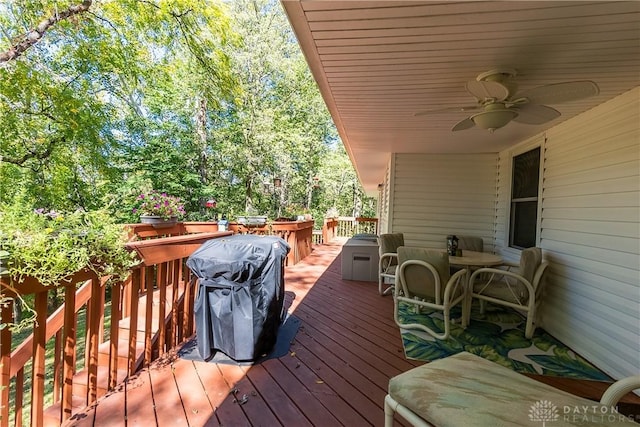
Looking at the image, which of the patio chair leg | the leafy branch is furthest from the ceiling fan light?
the leafy branch

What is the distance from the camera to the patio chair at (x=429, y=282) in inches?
108

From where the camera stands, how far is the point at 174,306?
2410 mm

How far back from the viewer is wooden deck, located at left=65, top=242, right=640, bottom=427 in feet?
5.41

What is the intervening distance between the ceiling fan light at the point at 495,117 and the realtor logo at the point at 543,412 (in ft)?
6.07

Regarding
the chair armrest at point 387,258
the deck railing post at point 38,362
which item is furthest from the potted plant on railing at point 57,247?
the chair armrest at point 387,258

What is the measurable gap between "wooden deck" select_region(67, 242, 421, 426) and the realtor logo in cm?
86

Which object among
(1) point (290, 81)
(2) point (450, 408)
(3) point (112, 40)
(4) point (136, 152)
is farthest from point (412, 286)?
(1) point (290, 81)

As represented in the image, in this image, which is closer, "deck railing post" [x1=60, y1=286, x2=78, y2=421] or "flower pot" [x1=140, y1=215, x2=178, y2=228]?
"deck railing post" [x1=60, y1=286, x2=78, y2=421]

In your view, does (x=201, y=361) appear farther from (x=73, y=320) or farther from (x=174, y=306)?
(x=73, y=320)

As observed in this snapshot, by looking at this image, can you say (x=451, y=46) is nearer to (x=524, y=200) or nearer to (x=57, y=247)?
(x=57, y=247)

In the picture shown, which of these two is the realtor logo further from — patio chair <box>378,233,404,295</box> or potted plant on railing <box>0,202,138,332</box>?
patio chair <box>378,233,404,295</box>

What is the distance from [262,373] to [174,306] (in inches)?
37.1

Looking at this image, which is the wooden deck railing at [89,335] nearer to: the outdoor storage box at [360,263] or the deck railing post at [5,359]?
the deck railing post at [5,359]

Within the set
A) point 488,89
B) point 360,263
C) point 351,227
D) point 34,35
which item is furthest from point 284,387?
point 351,227
